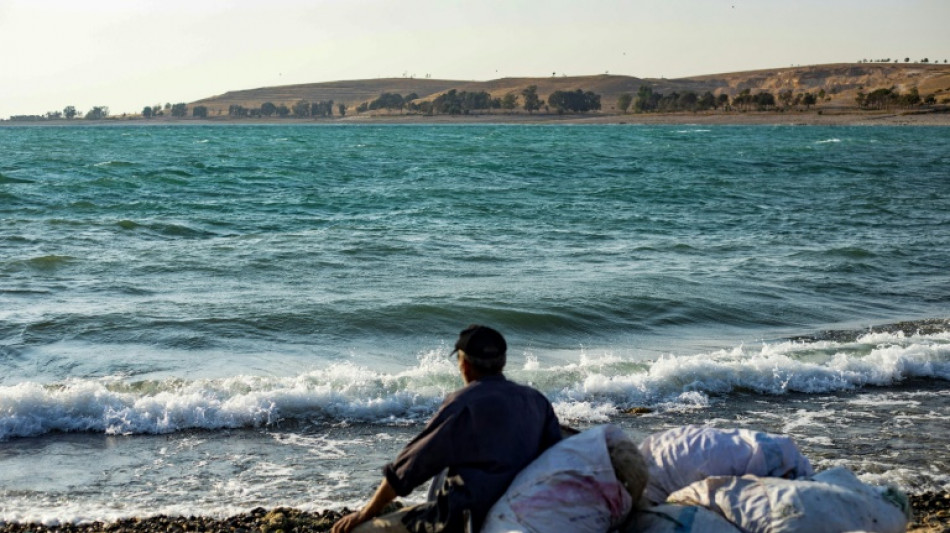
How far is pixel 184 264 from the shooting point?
16.2 m

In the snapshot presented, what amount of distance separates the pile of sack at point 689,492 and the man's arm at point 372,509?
17.5 inches

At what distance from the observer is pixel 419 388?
9.25 metres

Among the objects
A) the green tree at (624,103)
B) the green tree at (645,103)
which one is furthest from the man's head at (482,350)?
the green tree at (624,103)

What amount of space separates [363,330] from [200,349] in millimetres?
1946

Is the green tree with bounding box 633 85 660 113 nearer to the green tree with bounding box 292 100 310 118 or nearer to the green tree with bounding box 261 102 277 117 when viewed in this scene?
the green tree with bounding box 292 100 310 118

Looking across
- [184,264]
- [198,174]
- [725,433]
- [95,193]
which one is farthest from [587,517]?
[198,174]

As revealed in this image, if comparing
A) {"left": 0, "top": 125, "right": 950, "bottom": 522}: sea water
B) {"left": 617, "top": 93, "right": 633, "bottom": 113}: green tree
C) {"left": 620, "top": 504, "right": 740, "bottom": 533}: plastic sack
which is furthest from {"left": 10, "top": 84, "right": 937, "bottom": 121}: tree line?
{"left": 620, "top": 504, "right": 740, "bottom": 533}: plastic sack

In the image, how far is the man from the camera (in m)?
4.26

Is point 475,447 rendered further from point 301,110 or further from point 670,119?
point 301,110

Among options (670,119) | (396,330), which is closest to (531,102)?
(670,119)

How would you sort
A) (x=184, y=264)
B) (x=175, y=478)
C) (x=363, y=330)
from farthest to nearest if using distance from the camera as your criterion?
(x=184, y=264)
(x=363, y=330)
(x=175, y=478)

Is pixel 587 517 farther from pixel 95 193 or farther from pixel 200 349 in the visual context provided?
pixel 95 193

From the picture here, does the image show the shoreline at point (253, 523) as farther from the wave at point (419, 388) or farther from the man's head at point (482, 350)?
the wave at point (419, 388)

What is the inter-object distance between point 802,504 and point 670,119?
135 meters
